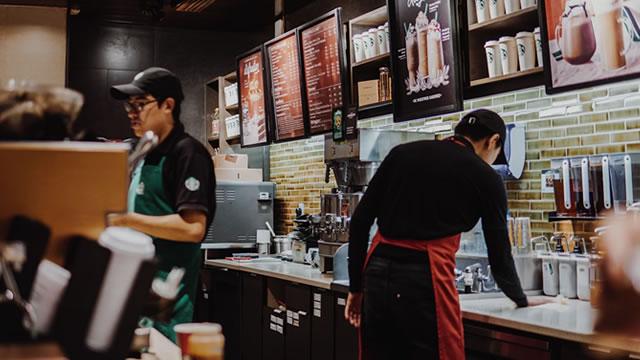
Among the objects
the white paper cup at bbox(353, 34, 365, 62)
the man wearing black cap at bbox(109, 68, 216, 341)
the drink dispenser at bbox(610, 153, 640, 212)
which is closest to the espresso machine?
the white paper cup at bbox(353, 34, 365, 62)

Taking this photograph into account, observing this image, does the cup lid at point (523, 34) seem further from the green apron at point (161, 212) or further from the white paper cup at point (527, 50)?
the green apron at point (161, 212)

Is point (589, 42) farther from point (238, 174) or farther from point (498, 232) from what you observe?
point (238, 174)

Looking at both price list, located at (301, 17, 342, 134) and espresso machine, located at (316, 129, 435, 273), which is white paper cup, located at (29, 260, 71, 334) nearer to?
espresso machine, located at (316, 129, 435, 273)

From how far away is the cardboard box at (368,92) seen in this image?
522 centimetres

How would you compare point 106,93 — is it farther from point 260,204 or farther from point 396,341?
point 396,341

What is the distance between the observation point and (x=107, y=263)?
1.03 meters

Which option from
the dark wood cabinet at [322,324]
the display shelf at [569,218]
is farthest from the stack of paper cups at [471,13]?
the dark wood cabinet at [322,324]

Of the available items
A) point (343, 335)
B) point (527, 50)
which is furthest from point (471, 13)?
point (343, 335)

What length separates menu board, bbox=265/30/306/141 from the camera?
5.99 meters

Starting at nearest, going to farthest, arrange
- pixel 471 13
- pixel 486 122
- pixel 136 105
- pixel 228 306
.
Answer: pixel 136 105 < pixel 486 122 < pixel 471 13 < pixel 228 306

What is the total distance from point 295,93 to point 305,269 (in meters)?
1.53

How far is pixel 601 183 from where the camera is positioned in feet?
12.1

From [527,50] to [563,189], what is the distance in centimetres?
77

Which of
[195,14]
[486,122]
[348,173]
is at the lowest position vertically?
[348,173]
